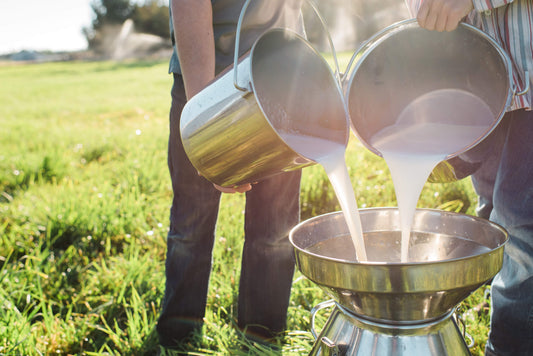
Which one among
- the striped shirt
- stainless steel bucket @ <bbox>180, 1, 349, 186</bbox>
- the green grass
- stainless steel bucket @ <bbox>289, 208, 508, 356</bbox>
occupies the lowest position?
the green grass

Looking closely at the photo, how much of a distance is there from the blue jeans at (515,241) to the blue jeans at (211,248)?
2.36 feet

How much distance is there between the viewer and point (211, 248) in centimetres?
197

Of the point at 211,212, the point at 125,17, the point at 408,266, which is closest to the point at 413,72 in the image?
the point at 408,266

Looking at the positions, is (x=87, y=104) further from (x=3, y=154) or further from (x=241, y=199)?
(x=241, y=199)

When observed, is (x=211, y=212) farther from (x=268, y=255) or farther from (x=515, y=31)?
(x=515, y=31)

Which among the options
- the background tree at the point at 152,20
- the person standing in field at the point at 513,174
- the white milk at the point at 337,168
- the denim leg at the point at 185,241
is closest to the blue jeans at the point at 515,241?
the person standing in field at the point at 513,174

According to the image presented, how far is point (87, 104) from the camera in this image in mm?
9328

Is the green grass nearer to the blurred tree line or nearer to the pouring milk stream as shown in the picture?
the pouring milk stream

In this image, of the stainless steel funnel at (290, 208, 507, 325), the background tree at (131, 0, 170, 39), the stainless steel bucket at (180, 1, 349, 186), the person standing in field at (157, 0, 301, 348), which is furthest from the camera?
the background tree at (131, 0, 170, 39)

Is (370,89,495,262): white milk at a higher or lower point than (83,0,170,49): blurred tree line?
lower

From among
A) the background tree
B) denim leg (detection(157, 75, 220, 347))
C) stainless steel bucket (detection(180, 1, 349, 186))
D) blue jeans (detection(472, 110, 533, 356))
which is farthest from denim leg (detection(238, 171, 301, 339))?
the background tree

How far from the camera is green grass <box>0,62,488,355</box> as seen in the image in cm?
203

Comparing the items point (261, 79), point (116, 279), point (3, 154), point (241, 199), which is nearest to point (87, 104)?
point (3, 154)

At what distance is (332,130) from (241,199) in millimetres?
2003
